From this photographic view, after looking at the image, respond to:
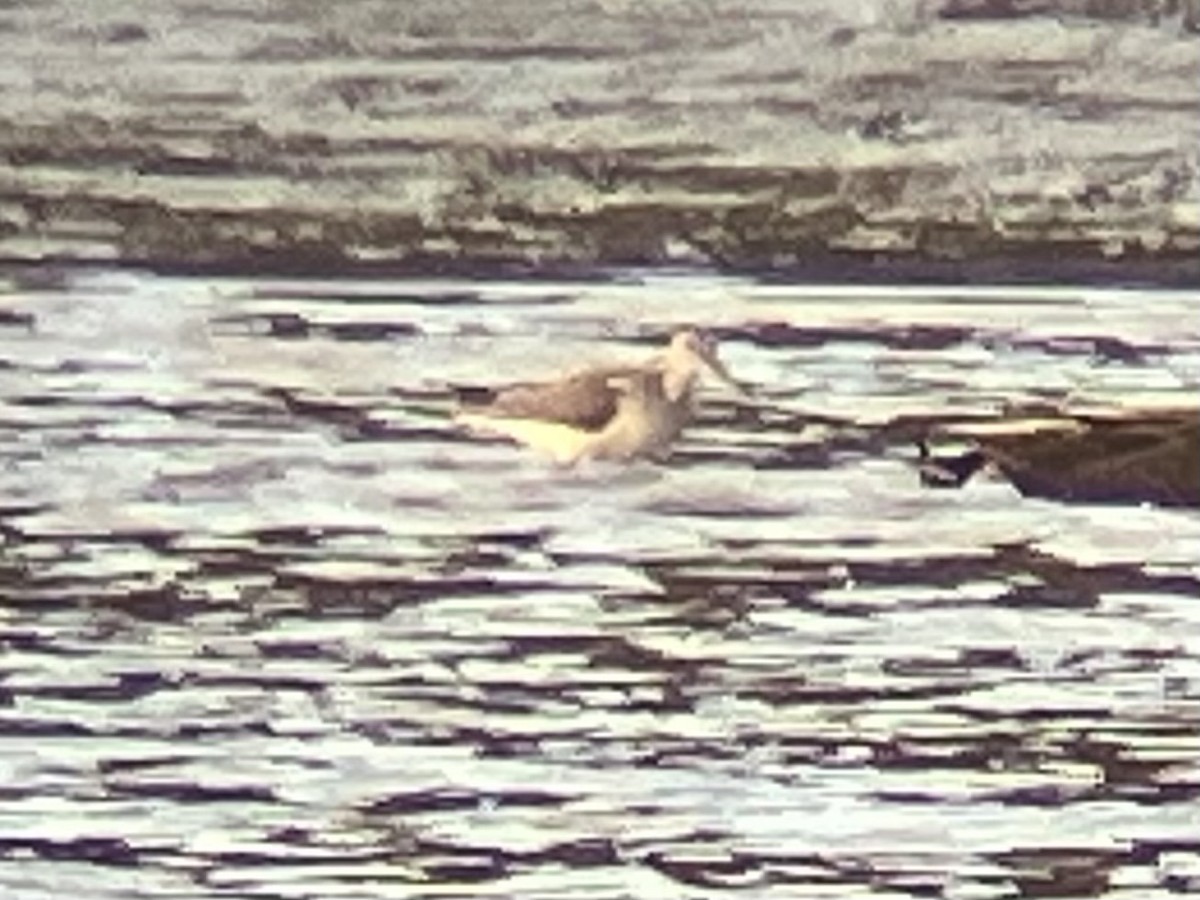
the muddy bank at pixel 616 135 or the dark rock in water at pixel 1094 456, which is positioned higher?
the muddy bank at pixel 616 135

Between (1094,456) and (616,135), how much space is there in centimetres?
8

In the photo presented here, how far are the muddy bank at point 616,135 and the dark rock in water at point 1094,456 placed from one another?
2 centimetres

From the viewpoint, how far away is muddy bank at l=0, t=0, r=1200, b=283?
36cm

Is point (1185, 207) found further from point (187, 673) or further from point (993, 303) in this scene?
point (187, 673)

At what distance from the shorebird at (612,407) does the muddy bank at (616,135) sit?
15 mm

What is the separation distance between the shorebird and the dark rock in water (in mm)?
36

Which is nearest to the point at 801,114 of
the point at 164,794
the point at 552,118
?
the point at 552,118

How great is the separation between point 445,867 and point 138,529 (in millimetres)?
67

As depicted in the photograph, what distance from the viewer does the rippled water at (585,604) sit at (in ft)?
1.21

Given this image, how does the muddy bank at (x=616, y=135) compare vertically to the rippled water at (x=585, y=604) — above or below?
above

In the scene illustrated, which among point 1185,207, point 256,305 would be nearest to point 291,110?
point 256,305

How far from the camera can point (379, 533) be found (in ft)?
1.22

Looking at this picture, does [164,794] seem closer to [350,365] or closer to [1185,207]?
[350,365]

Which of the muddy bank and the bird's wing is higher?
the muddy bank
